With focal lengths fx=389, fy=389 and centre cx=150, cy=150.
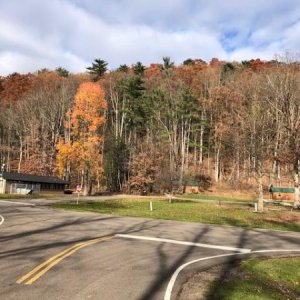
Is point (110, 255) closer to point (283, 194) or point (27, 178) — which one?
point (27, 178)

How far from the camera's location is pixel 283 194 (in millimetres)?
62594

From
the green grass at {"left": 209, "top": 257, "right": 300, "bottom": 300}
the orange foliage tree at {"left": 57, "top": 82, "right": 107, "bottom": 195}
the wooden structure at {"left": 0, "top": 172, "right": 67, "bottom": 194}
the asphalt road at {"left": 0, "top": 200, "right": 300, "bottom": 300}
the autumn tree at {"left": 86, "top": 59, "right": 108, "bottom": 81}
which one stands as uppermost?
the autumn tree at {"left": 86, "top": 59, "right": 108, "bottom": 81}

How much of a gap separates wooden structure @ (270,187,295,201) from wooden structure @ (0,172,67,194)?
35.7 metres

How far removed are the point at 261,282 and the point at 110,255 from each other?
15.9 ft

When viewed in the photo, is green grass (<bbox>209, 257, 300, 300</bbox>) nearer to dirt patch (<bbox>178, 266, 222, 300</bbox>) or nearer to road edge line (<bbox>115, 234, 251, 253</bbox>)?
dirt patch (<bbox>178, 266, 222, 300</bbox>)

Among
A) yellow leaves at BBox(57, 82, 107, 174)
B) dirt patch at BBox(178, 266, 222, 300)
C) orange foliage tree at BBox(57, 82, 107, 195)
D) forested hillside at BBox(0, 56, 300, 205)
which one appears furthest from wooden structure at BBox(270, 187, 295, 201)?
dirt patch at BBox(178, 266, 222, 300)

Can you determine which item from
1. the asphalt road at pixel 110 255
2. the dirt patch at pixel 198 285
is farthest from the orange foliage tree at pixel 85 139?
the dirt patch at pixel 198 285

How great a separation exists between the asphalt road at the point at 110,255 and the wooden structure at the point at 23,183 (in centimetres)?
3472

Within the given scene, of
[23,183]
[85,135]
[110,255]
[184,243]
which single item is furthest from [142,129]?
[110,255]

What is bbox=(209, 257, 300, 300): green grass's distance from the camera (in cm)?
928

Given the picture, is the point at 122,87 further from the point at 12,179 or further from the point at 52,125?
the point at 12,179

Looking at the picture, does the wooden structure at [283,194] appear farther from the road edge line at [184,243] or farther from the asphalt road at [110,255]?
the road edge line at [184,243]

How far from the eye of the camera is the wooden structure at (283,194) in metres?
62.2

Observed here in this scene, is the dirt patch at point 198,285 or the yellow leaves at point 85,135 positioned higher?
the yellow leaves at point 85,135
